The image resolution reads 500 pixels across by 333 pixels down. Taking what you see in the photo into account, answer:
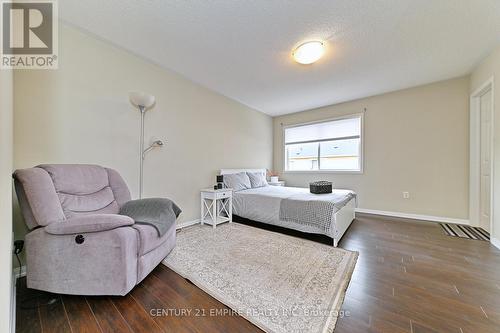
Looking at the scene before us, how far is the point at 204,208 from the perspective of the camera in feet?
10.9

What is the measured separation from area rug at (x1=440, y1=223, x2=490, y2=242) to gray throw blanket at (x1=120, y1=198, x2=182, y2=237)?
12.5 ft

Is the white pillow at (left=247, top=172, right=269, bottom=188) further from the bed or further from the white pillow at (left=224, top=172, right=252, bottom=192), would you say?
the bed

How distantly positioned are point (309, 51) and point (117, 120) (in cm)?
256

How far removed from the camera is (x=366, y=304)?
136 cm

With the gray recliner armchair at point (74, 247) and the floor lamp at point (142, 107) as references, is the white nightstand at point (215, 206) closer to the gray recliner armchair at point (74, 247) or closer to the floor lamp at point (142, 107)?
the floor lamp at point (142, 107)

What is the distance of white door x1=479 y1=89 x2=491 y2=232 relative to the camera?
2781 mm

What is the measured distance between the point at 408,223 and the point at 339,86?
8.89 ft

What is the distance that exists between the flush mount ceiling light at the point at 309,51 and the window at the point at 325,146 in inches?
92.0

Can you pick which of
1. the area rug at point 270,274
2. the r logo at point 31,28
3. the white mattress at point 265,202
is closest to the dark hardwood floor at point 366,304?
the area rug at point 270,274

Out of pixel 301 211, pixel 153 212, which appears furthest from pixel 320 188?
pixel 153 212

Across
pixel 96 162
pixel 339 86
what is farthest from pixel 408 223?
pixel 96 162

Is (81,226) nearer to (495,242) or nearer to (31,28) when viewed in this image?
(31,28)

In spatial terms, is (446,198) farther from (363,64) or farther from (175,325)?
(175,325)

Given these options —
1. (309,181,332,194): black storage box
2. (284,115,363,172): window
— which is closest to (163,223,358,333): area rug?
(309,181,332,194): black storage box
